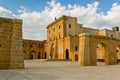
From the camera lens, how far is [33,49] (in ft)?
185

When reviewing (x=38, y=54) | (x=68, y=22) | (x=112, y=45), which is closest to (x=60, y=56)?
(x=68, y=22)

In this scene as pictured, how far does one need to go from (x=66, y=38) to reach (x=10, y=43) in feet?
95.3

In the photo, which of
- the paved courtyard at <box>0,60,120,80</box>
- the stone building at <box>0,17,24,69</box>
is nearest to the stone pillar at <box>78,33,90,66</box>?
the paved courtyard at <box>0,60,120,80</box>

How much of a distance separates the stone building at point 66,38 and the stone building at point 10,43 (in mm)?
24342

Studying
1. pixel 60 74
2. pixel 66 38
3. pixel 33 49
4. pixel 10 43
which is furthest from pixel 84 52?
pixel 33 49

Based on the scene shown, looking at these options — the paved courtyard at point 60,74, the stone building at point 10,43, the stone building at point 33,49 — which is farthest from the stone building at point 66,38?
the paved courtyard at point 60,74

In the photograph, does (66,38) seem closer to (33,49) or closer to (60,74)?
(33,49)

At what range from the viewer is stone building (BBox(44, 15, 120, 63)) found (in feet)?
137

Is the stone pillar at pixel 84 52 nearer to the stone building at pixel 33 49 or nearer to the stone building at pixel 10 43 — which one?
the stone building at pixel 10 43

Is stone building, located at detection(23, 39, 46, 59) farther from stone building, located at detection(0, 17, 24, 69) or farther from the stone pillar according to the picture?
stone building, located at detection(0, 17, 24, 69)

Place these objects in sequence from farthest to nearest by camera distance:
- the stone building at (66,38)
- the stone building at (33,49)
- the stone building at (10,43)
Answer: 1. the stone building at (33,49)
2. the stone building at (66,38)
3. the stone building at (10,43)

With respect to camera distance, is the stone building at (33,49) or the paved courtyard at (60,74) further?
the stone building at (33,49)

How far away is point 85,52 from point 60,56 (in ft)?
83.8

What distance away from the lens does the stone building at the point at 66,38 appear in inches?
1640
